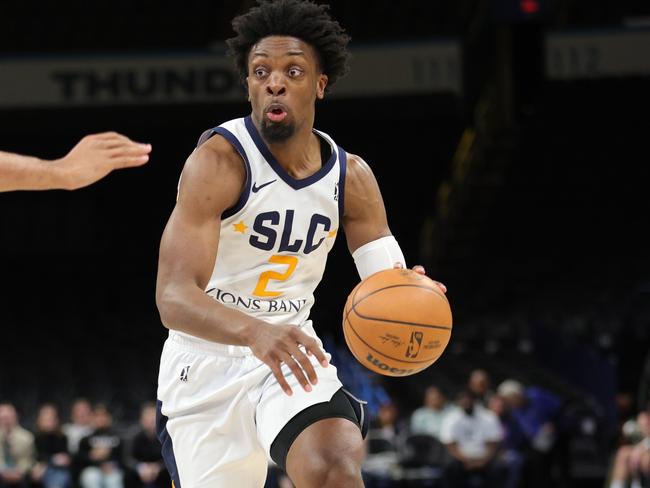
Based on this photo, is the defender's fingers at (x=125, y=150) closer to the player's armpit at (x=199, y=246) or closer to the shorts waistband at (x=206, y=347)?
the player's armpit at (x=199, y=246)

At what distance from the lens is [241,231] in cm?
435

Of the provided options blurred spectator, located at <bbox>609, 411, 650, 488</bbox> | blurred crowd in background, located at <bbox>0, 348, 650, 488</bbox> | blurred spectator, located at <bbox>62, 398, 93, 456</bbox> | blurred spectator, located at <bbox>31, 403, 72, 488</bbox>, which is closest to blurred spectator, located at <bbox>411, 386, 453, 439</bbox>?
blurred crowd in background, located at <bbox>0, 348, 650, 488</bbox>

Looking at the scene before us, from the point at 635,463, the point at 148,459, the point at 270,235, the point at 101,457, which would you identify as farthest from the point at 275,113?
the point at 101,457

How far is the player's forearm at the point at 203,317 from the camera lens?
3719 millimetres

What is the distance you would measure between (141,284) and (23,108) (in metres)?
5.09

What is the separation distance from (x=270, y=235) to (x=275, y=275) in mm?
175

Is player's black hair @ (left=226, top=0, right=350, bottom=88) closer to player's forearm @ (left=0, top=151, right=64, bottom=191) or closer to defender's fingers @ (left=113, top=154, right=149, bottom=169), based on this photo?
defender's fingers @ (left=113, top=154, right=149, bottom=169)

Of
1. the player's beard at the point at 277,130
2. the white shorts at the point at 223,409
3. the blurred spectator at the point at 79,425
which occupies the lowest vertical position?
the blurred spectator at the point at 79,425

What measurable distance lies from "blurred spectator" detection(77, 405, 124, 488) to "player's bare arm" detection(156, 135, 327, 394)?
8.23 m

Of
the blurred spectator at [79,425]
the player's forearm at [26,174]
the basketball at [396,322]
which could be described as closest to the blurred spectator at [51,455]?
the blurred spectator at [79,425]

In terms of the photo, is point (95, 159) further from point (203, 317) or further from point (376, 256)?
point (376, 256)

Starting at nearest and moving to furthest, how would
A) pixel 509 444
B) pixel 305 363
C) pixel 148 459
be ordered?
pixel 305 363 → pixel 148 459 → pixel 509 444

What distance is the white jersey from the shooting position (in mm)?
4348

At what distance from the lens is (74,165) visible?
3779 millimetres
